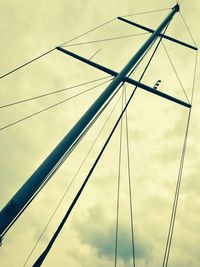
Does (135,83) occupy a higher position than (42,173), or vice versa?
(135,83)

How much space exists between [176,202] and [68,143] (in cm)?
413

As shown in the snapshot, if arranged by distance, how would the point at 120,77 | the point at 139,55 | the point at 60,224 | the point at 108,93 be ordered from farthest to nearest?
the point at 139,55, the point at 120,77, the point at 108,93, the point at 60,224

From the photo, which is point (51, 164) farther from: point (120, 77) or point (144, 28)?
point (144, 28)

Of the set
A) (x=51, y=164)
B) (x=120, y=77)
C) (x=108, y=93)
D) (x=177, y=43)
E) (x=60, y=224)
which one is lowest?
(x=60, y=224)

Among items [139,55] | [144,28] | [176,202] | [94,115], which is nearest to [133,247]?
[176,202]

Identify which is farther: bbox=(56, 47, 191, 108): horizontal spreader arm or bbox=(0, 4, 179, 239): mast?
bbox=(56, 47, 191, 108): horizontal spreader arm

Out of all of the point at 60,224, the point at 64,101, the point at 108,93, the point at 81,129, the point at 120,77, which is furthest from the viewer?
the point at 64,101

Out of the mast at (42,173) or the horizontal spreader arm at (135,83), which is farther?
the horizontal spreader arm at (135,83)

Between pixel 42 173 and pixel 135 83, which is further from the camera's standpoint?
pixel 135 83

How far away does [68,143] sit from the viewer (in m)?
4.68

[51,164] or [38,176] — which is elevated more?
[51,164]

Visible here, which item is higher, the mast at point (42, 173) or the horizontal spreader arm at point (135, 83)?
the horizontal spreader arm at point (135, 83)

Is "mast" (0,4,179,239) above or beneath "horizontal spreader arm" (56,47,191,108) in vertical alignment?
beneath

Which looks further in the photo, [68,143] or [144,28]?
[144,28]
